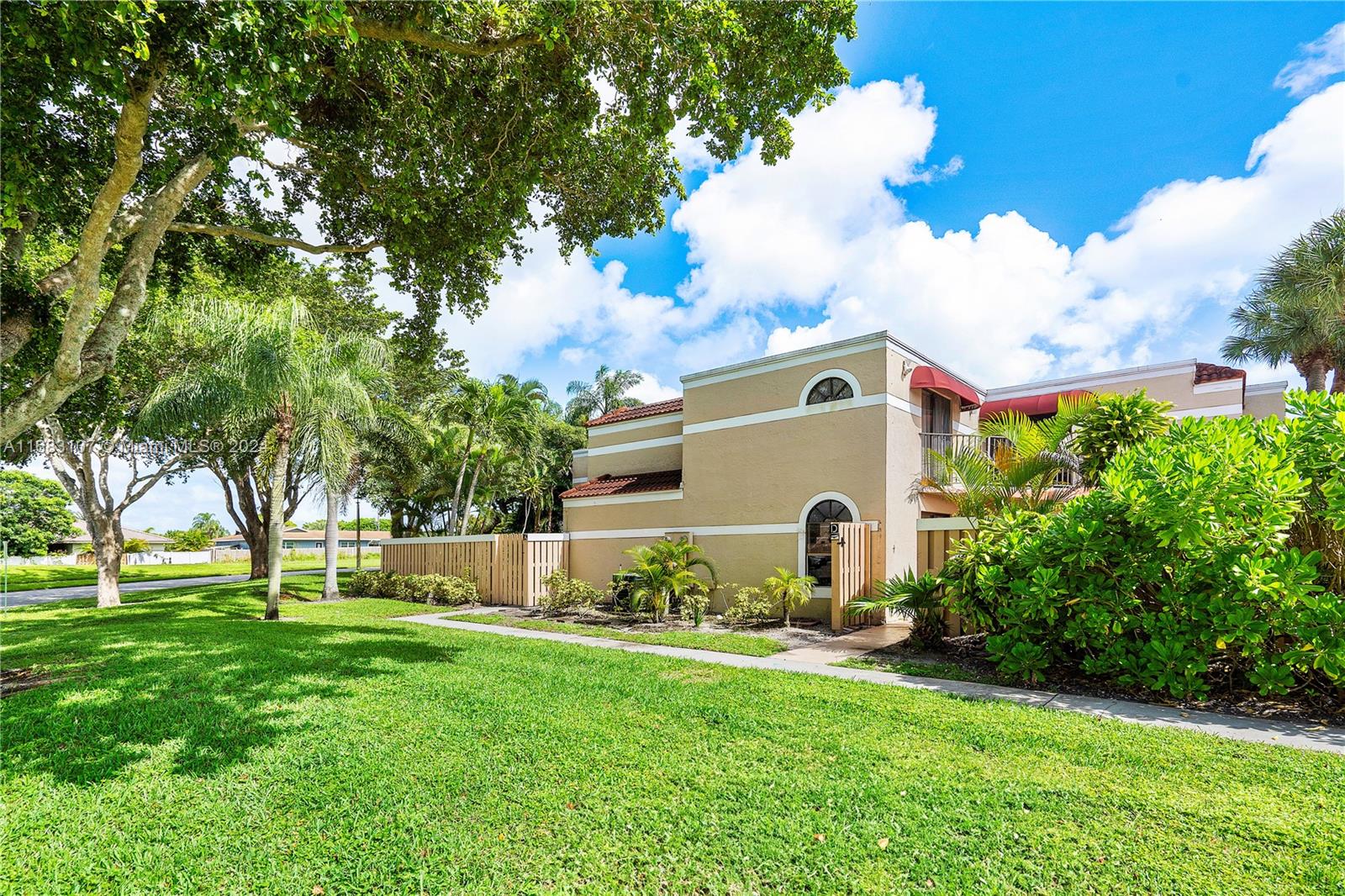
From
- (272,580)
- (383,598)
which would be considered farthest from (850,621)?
(383,598)

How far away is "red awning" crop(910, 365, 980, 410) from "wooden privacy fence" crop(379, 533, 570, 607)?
1066 cm

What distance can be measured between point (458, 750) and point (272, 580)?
11.2 meters

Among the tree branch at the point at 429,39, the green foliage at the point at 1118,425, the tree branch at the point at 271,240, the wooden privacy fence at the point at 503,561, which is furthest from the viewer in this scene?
the wooden privacy fence at the point at 503,561

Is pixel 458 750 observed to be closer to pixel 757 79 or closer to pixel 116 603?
pixel 757 79

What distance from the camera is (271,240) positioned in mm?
8125

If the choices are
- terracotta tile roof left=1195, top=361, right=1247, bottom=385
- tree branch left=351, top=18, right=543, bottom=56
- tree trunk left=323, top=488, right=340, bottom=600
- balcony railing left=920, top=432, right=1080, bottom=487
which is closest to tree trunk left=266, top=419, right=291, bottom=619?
tree trunk left=323, top=488, right=340, bottom=600

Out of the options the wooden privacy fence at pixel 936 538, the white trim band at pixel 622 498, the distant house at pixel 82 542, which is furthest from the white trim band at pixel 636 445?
the distant house at pixel 82 542

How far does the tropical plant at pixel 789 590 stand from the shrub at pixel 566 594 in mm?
4816

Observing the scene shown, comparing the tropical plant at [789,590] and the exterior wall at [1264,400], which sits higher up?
the exterior wall at [1264,400]

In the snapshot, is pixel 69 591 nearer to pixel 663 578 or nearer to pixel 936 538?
pixel 663 578

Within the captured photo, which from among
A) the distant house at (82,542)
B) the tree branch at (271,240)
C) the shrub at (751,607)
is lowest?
the distant house at (82,542)

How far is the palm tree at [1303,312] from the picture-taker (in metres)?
17.6

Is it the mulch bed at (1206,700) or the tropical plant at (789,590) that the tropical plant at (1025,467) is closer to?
the mulch bed at (1206,700)

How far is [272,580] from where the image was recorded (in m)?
13.5
